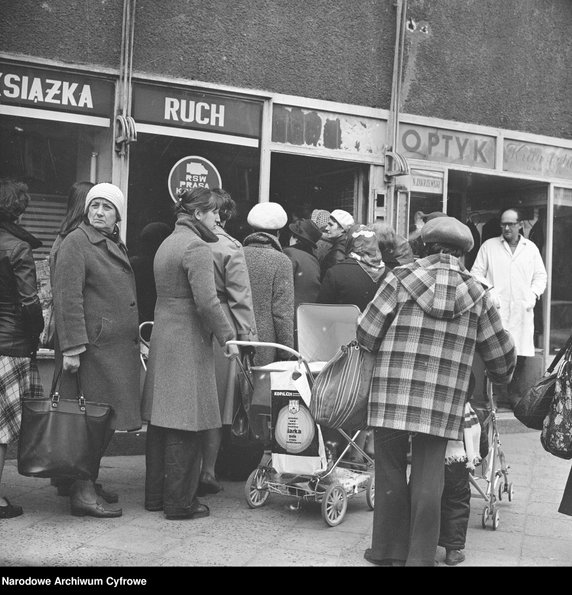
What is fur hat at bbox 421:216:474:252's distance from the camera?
4.76 meters

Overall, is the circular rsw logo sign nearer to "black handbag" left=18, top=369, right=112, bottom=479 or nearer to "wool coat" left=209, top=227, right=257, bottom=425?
"wool coat" left=209, top=227, right=257, bottom=425

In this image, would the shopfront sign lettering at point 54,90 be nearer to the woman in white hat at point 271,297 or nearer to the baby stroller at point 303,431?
the woman in white hat at point 271,297

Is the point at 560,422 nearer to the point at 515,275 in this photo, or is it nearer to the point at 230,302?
the point at 230,302

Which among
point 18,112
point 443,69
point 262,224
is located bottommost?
point 262,224

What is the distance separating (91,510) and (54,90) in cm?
363

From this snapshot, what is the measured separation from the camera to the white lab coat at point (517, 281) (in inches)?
380

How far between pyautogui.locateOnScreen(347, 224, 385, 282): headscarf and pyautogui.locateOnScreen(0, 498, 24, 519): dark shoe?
108 inches

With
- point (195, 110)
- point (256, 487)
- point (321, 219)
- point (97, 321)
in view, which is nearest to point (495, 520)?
point (256, 487)

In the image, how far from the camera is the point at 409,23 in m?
9.45

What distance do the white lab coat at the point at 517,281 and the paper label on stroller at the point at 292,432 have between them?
432cm

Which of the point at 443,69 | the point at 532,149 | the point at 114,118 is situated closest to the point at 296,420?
the point at 114,118

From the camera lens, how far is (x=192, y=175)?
841cm
